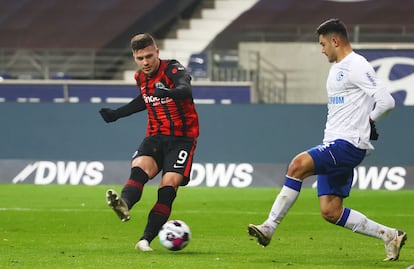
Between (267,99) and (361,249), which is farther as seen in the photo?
(267,99)

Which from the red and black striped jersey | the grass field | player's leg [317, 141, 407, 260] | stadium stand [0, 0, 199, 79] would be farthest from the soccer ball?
stadium stand [0, 0, 199, 79]

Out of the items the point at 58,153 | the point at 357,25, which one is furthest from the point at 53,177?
the point at 357,25

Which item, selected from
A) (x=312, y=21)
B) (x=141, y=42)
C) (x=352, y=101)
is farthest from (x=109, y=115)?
(x=312, y=21)

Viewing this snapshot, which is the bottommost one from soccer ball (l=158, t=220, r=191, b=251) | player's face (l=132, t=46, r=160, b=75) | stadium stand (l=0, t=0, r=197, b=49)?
stadium stand (l=0, t=0, r=197, b=49)

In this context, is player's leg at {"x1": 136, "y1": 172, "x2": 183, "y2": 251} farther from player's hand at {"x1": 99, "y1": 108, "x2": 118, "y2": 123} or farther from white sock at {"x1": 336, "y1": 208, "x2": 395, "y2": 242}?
white sock at {"x1": 336, "y1": 208, "x2": 395, "y2": 242}

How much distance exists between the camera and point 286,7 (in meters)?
30.8

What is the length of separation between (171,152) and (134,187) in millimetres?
539

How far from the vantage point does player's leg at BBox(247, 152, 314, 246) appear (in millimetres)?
10211

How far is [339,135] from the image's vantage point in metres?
10.3

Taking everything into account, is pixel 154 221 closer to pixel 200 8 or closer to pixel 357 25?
pixel 357 25

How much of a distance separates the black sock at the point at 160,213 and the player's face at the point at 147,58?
115 centimetres

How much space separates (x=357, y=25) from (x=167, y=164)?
18755mm

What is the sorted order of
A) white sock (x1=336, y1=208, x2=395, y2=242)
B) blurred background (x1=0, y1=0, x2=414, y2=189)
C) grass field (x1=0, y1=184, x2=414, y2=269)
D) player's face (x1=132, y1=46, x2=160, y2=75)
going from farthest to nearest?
1. blurred background (x1=0, y1=0, x2=414, y2=189)
2. player's face (x1=132, y1=46, x2=160, y2=75)
3. white sock (x1=336, y1=208, x2=395, y2=242)
4. grass field (x1=0, y1=184, x2=414, y2=269)

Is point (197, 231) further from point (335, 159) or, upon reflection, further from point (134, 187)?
point (335, 159)
